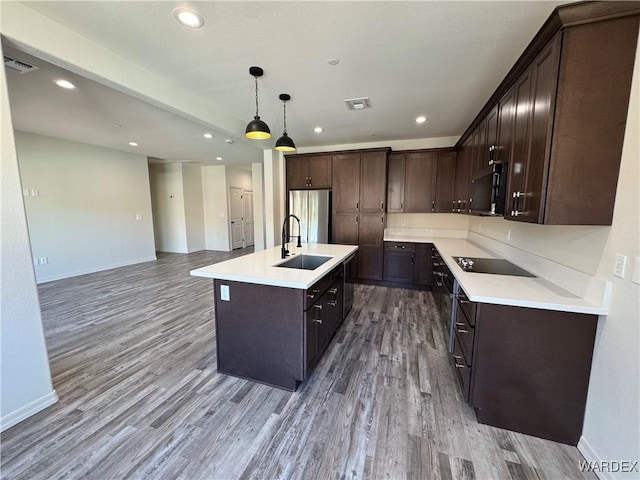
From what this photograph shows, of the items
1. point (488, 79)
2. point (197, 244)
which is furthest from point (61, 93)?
point (197, 244)

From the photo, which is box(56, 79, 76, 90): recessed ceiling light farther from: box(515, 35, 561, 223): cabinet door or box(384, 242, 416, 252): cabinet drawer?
box(384, 242, 416, 252): cabinet drawer

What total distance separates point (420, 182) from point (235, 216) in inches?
235

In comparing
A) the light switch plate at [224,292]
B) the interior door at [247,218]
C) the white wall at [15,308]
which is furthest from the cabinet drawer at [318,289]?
the interior door at [247,218]

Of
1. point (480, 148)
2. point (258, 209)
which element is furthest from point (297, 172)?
point (480, 148)

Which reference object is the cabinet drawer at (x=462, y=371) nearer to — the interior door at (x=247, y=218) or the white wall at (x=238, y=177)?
the white wall at (x=238, y=177)

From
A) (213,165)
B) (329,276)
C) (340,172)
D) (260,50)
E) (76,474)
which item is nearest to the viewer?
(76,474)

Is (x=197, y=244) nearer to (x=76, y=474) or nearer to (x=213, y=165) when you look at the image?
(x=213, y=165)

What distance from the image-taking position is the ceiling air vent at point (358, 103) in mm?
2947

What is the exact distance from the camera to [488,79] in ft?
8.10

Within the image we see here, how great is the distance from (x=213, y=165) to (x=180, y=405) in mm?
7246

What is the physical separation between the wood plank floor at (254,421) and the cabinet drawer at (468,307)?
66cm

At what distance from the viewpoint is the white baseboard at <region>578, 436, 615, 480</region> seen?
132 cm

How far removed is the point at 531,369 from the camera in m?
1.56

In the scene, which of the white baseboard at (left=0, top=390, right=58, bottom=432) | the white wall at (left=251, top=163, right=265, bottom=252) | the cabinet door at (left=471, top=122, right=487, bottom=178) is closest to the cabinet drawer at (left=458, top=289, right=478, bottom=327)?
the cabinet door at (left=471, top=122, right=487, bottom=178)
